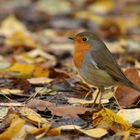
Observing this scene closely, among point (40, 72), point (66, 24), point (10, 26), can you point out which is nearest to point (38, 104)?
point (40, 72)

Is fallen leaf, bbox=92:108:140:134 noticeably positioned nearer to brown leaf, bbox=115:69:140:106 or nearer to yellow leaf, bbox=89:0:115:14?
brown leaf, bbox=115:69:140:106

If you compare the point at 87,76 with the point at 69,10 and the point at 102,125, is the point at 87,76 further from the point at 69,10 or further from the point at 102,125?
the point at 69,10

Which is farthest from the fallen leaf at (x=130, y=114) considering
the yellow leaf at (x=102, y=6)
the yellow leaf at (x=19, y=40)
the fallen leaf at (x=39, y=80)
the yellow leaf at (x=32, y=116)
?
the yellow leaf at (x=102, y=6)

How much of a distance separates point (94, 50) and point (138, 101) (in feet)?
1.53

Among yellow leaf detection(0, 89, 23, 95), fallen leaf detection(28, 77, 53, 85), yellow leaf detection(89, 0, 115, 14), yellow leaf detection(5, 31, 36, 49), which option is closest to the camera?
yellow leaf detection(0, 89, 23, 95)

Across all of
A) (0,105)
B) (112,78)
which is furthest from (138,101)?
(0,105)

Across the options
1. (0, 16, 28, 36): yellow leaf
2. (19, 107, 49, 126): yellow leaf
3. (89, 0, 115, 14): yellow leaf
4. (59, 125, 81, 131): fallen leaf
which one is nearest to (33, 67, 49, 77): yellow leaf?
(19, 107, 49, 126): yellow leaf

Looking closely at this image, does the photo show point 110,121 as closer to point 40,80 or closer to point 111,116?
point 111,116

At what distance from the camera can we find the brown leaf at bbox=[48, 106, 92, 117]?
404 cm

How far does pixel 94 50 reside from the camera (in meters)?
4.50

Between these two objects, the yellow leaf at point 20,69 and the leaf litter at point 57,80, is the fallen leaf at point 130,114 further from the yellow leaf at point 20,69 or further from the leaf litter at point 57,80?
the yellow leaf at point 20,69

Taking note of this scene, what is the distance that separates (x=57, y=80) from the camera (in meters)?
4.98

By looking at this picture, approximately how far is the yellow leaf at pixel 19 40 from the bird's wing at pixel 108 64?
2071 mm

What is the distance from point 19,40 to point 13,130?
3.07 meters
